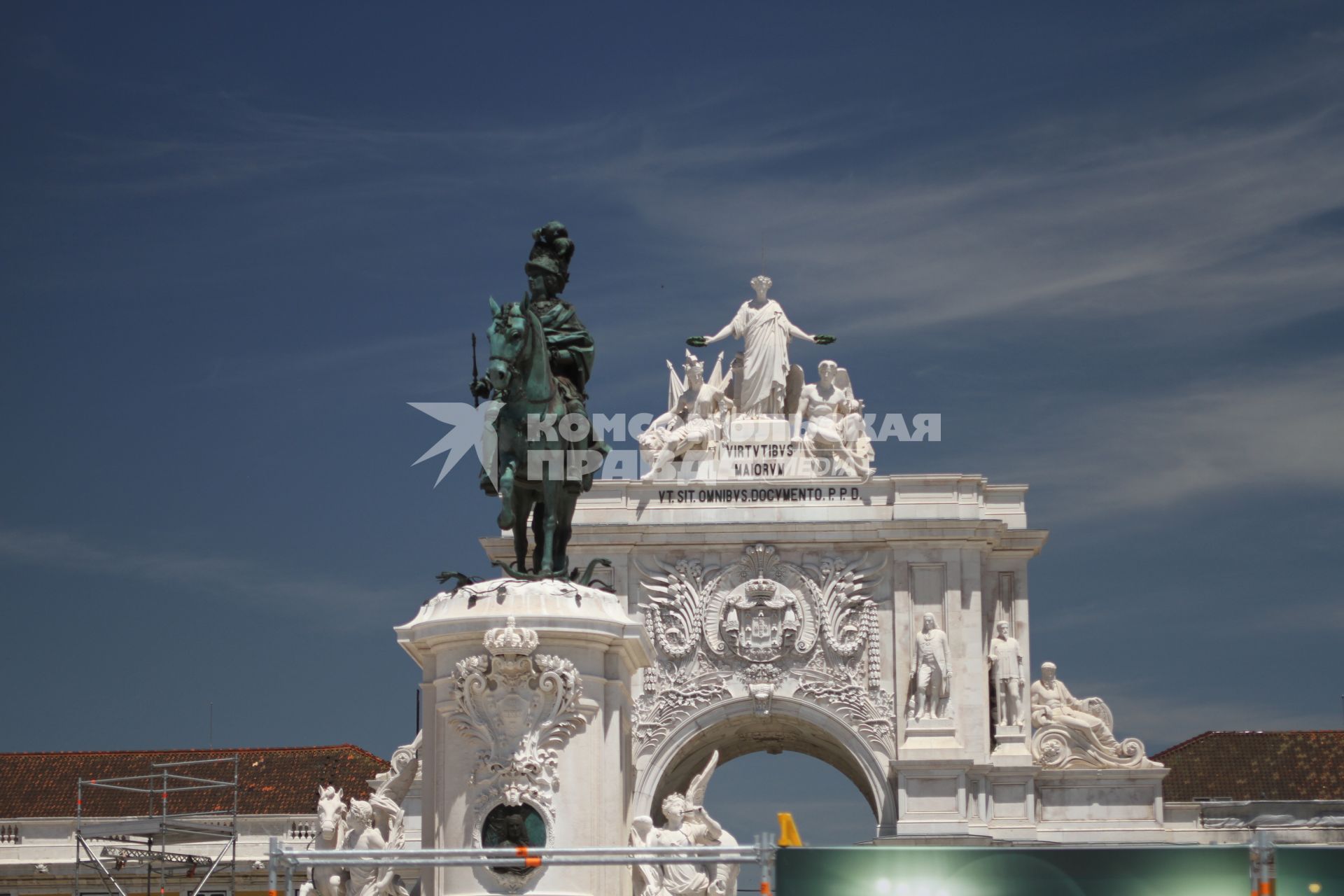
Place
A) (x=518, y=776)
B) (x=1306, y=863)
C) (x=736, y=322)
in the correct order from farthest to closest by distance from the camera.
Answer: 1. (x=736, y=322)
2. (x=518, y=776)
3. (x=1306, y=863)

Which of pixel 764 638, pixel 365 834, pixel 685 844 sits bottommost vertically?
pixel 685 844

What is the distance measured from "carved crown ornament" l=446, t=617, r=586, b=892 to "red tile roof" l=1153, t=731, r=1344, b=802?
39144 millimetres

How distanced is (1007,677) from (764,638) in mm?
4603

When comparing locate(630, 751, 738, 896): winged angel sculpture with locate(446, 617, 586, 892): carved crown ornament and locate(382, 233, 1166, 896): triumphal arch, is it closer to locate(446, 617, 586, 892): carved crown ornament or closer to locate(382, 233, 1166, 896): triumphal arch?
locate(446, 617, 586, 892): carved crown ornament

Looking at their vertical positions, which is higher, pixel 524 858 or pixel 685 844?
pixel 685 844

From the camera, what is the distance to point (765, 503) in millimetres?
46531

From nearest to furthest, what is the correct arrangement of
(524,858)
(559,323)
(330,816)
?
1. (524,858)
2. (559,323)
3. (330,816)

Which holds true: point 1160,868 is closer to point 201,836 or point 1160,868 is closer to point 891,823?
point 891,823

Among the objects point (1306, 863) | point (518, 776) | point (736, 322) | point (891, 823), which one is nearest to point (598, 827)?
point (518, 776)

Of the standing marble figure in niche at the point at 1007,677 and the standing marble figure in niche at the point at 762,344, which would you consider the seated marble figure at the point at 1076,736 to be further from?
the standing marble figure in niche at the point at 762,344

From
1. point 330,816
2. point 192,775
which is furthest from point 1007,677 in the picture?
point 330,816

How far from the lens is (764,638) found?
4619 cm

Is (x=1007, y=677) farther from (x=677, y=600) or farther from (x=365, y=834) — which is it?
(x=365, y=834)

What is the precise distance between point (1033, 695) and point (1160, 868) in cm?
3291
